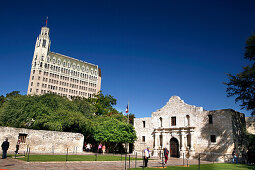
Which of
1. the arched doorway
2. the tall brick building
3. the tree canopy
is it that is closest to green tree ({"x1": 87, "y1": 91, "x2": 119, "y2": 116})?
the tree canopy

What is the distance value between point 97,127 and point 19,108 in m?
11.3

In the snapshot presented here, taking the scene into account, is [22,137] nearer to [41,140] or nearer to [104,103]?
[41,140]

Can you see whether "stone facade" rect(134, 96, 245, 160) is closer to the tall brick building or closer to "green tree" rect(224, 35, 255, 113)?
"green tree" rect(224, 35, 255, 113)

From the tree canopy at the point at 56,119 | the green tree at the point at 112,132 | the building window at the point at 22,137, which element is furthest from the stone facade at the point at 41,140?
the green tree at the point at 112,132

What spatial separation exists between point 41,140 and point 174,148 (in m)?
19.2

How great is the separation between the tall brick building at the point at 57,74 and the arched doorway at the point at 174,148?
6548 cm

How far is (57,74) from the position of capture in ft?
301

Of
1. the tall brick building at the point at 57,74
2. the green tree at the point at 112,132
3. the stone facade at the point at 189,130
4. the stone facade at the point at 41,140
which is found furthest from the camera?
the tall brick building at the point at 57,74

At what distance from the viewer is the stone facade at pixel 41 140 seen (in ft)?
74.9

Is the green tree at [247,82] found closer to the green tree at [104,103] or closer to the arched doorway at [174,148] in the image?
the arched doorway at [174,148]

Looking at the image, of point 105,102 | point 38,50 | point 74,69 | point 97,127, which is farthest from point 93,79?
point 97,127

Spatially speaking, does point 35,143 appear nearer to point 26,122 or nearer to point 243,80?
point 26,122

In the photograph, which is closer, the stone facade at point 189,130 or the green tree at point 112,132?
the stone facade at point 189,130

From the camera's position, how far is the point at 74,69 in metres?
98.0
